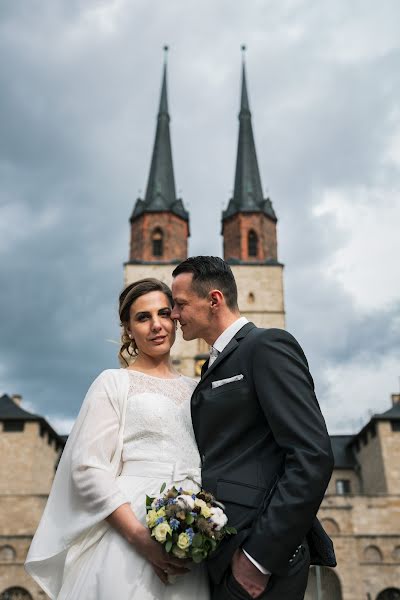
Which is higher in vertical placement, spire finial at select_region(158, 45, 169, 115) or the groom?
spire finial at select_region(158, 45, 169, 115)

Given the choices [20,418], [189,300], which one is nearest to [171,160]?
[20,418]

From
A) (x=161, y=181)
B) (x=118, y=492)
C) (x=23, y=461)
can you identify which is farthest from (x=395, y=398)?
(x=118, y=492)

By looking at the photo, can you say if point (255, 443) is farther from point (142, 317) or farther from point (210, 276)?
point (142, 317)

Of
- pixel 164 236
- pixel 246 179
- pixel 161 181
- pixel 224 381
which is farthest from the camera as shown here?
pixel 246 179

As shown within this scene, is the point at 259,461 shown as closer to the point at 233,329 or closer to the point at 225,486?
the point at 225,486

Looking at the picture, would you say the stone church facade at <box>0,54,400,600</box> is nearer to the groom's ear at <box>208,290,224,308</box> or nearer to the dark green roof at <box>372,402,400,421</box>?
the dark green roof at <box>372,402,400,421</box>

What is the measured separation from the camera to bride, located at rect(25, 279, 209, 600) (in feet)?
9.00

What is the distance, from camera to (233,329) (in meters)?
3.23

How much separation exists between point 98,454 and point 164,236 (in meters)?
39.8

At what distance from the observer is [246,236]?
4281 centimetres

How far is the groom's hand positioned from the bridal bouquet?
0.14 m

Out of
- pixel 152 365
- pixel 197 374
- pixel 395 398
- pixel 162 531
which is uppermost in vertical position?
pixel 197 374

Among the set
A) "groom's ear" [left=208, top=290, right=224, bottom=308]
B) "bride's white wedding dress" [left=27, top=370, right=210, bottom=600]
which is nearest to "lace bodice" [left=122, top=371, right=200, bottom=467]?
"bride's white wedding dress" [left=27, top=370, right=210, bottom=600]

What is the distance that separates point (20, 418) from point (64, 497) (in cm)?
3259
